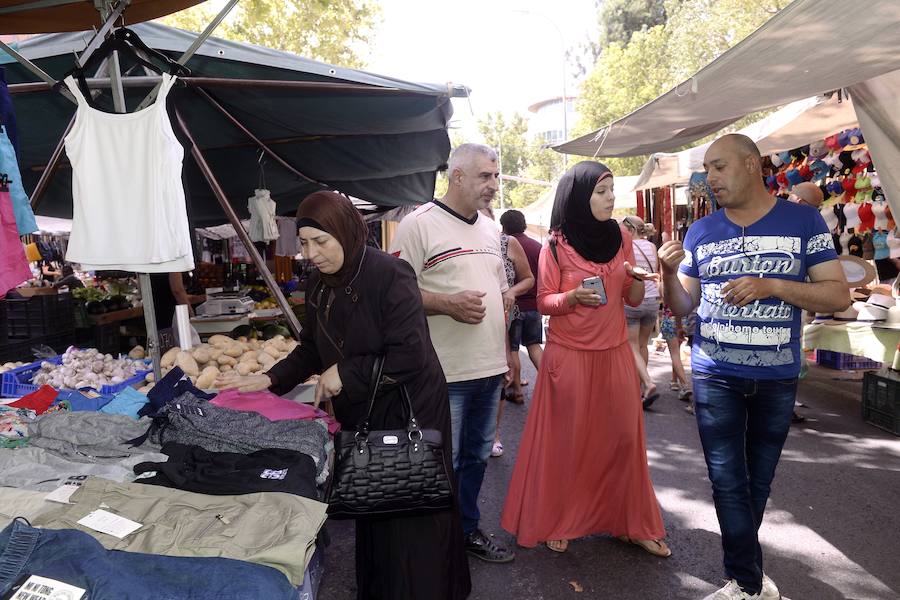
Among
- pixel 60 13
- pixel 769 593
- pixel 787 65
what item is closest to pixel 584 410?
pixel 769 593

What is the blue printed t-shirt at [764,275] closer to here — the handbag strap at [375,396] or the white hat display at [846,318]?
the handbag strap at [375,396]

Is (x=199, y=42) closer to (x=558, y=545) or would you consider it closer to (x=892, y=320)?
(x=558, y=545)

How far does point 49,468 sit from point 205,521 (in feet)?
2.70

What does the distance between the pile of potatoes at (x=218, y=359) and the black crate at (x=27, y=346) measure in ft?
7.93

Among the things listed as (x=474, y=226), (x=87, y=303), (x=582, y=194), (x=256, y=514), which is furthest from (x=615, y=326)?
(x=87, y=303)

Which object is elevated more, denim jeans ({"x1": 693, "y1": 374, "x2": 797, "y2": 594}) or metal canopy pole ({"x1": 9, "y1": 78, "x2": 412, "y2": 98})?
metal canopy pole ({"x1": 9, "y1": 78, "x2": 412, "y2": 98})

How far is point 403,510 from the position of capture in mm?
2328

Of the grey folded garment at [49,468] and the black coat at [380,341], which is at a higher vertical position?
the black coat at [380,341]

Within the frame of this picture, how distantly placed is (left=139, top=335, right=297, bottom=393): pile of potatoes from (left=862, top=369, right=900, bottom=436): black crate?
524 cm

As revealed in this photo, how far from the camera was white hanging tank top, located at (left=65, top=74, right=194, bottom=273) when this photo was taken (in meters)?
3.13

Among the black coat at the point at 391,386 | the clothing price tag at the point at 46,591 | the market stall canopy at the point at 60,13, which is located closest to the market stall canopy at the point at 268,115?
the market stall canopy at the point at 60,13

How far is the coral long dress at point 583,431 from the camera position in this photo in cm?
349

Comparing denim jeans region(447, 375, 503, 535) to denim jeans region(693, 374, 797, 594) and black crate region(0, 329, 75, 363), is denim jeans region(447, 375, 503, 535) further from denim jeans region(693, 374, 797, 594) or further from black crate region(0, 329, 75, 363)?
black crate region(0, 329, 75, 363)

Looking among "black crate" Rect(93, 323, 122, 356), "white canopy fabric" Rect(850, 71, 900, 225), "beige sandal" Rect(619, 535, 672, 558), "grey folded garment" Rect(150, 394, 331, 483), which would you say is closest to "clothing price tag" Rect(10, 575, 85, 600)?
"grey folded garment" Rect(150, 394, 331, 483)
